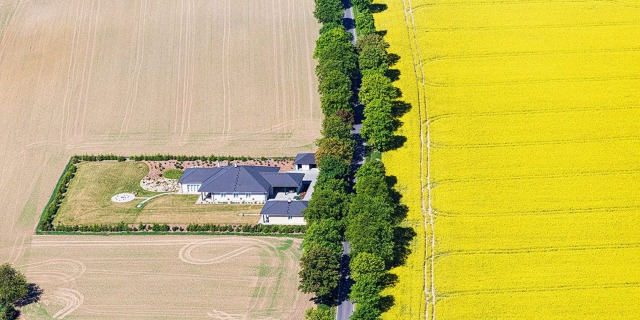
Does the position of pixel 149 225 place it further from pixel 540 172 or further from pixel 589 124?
pixel 589 124

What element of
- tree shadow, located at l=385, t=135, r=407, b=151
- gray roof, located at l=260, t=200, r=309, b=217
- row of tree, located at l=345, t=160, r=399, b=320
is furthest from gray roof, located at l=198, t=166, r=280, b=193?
tree shadow, located at l=385, t=135, r=407, b=151

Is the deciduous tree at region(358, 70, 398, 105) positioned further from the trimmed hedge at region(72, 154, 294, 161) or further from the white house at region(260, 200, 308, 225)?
the white house at region(260, 200, 308, 225)

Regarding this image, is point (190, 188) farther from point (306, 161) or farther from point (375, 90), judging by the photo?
point (375, 90)

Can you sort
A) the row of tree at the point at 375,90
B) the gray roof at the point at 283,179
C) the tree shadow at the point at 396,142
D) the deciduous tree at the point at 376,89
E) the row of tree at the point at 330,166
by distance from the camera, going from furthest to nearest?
the deciduous tree at the point at 376,89 → the tree shadow at the point at 396,142 → the row of tree at the point at 375,90 → the gray roof at the point at 283,179 → the row of tree at the point at 330,166

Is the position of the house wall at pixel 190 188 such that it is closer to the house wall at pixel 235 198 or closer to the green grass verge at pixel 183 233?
the house wall at pixel 235 198

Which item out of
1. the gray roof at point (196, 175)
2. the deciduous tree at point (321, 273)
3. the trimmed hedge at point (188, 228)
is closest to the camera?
the deciduous tree at point (321, 273)

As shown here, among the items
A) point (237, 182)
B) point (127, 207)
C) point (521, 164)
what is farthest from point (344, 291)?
point (127, 207)

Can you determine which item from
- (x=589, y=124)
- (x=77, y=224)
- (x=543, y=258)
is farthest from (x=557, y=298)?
(x=77, y=224)

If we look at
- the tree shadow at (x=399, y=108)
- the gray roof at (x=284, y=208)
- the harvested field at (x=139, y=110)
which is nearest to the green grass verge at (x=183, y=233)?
the harvested field at (x=139, y=110)
